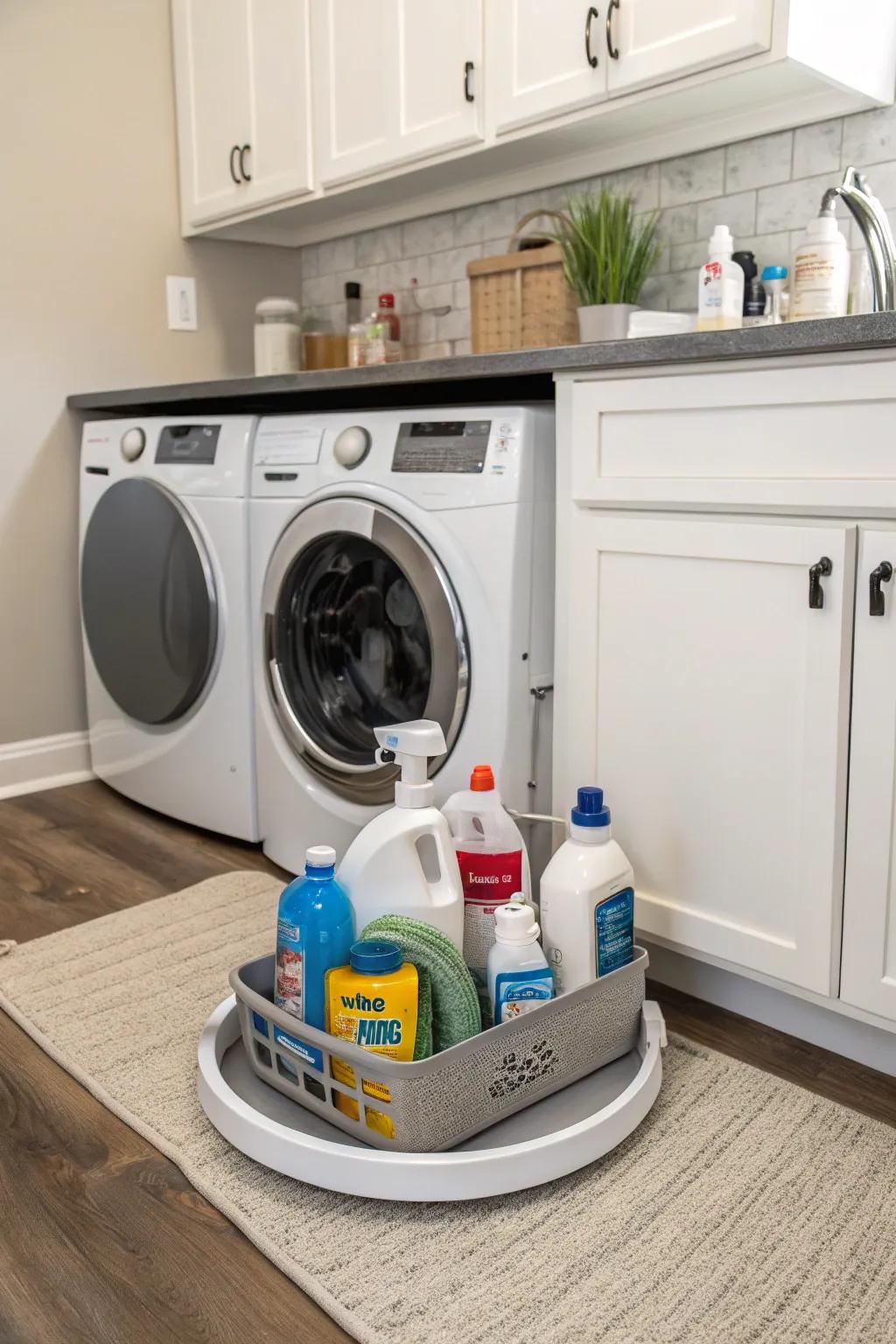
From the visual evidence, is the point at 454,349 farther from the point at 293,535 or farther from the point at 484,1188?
the point at 484,1188

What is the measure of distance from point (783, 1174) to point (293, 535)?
1.30 metres

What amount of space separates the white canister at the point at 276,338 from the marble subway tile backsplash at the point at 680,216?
0.71 feet

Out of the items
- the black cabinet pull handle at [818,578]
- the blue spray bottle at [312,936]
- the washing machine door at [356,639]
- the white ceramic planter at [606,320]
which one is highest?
the white ceramic planter at [606,320]

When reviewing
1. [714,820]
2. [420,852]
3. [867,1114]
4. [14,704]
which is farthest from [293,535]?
[867,1114]

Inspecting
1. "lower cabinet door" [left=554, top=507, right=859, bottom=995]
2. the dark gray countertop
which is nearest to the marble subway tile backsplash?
the dark gray countertop

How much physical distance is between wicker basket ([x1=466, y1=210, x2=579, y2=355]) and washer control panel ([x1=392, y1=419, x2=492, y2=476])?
40 centimetres

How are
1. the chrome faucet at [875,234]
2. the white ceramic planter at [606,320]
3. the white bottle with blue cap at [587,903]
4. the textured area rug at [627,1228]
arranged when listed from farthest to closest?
1. the white ceramic planter at [606,320]
2. the chrome faucet at [875,234]
3. the white bottle with blue cap at [587,903]
4. the textured area rug at [627,1228]

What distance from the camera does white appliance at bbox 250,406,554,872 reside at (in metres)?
1.76

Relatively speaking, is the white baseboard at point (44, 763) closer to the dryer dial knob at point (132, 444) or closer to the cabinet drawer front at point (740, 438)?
the dryer dial knob at point (132, 444)

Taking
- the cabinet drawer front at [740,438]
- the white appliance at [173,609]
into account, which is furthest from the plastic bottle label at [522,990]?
the white appliance at [173,609]

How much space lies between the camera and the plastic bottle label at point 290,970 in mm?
1364

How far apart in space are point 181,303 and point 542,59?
1.29 m

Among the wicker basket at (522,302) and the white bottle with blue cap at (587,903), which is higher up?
the wicker basket at (522,302)

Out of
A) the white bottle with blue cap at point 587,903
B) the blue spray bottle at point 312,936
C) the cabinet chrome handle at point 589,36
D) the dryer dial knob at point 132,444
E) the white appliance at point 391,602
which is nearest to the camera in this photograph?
the blue spray bottle at point 312,936
